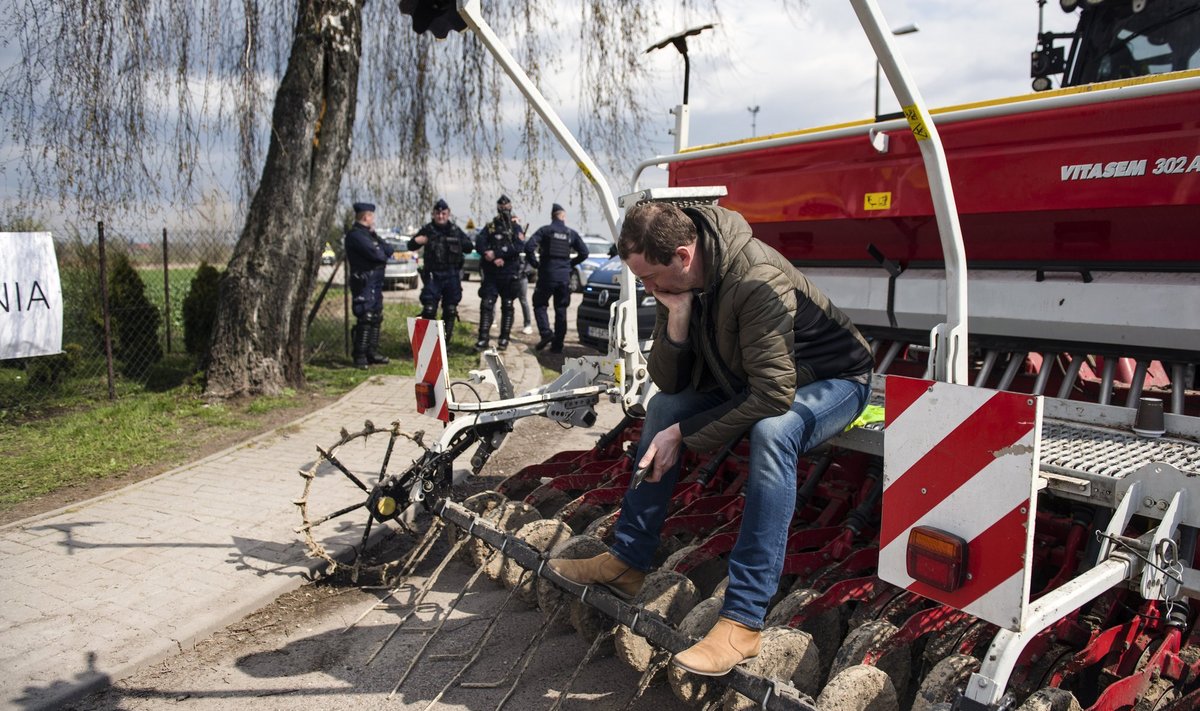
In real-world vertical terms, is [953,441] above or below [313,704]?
above

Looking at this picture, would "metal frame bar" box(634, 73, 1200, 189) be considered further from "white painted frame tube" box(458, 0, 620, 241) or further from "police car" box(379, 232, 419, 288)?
"police car" box(379, 232, 419, 288)


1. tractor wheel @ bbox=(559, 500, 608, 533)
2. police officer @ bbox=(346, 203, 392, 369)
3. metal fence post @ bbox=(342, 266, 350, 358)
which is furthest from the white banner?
tractor wheel @ bbox=(559, 500, 608, 533)

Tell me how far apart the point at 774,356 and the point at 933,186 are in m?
0.72

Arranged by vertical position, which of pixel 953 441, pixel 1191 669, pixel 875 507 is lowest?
pixel 1191 669

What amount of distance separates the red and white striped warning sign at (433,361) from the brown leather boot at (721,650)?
2.05m

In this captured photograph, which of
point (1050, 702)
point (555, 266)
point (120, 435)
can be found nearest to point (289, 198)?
point (120, 435)

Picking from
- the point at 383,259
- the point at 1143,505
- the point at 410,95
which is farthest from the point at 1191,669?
the point at 383,259

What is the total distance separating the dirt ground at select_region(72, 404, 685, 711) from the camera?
325cm

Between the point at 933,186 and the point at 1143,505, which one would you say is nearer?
the point at 1143,505

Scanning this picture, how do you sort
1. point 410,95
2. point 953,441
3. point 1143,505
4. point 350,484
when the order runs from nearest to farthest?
point 953,441
point 1143,505
point 350,484
point 410,95

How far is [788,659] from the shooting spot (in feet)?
8.76

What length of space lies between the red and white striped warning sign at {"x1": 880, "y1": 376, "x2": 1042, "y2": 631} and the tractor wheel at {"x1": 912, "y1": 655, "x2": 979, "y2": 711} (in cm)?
27

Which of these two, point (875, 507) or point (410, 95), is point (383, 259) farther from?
point (875, 507)

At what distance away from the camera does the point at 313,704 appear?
323 cm
